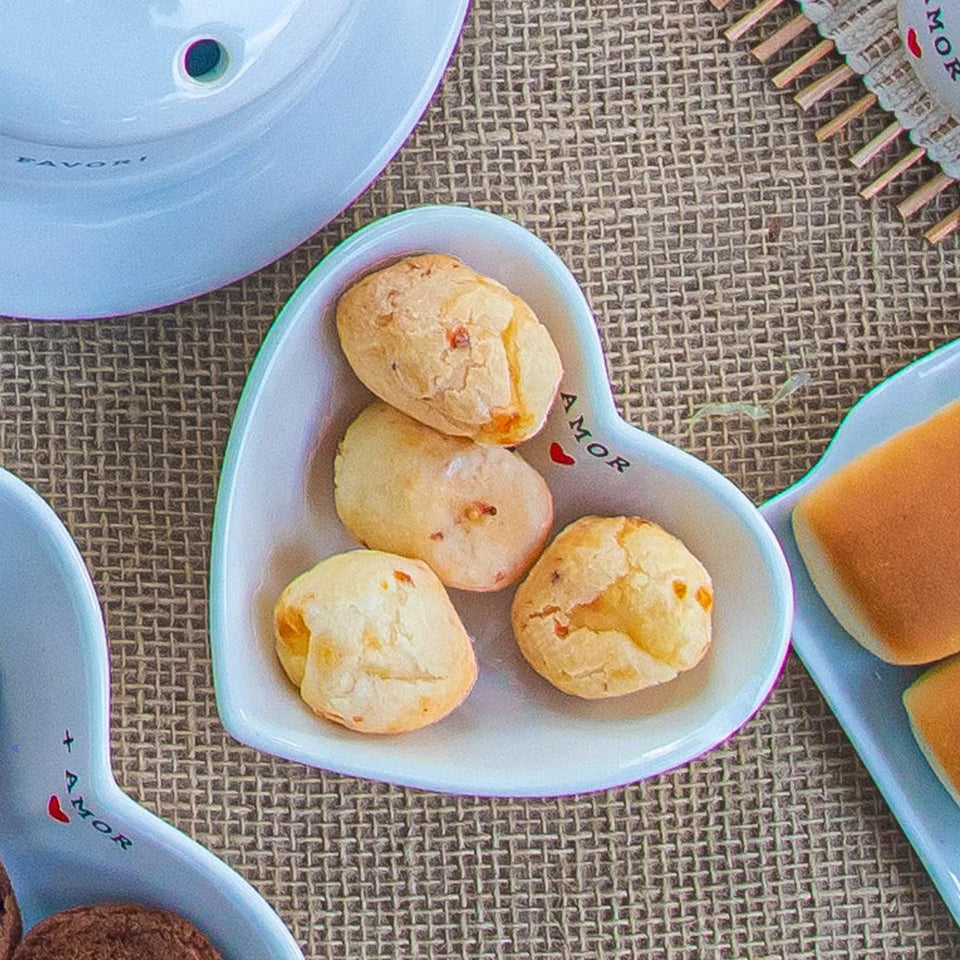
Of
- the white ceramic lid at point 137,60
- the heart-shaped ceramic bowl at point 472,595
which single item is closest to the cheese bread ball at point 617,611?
the heart-shaped ceramic bowl at point 472,595

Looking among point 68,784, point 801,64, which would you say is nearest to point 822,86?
point 801,64

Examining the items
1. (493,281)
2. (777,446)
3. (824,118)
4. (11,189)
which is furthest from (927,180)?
(11,189)

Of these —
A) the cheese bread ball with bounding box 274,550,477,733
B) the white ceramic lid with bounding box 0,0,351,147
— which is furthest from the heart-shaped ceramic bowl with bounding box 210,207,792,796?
the white ceramic lid with bounding box 0,0,351,147

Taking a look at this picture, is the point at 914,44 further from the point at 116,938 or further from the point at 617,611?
the point at 116,938

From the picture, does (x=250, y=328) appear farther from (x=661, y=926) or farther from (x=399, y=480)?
(x=661, y=926)

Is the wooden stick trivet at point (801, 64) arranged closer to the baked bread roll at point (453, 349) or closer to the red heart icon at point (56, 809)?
the baked bread roll at point (453, 349)

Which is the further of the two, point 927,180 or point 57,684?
point 927,180
